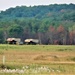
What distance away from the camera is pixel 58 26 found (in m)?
151

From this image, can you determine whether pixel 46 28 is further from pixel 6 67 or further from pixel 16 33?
pixel 6 67

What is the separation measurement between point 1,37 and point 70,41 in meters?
22.2

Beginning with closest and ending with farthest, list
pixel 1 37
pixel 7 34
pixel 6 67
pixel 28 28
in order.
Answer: pixel 6 67 < pixel 1 37 < pixel 7 34 < pixel 28 28

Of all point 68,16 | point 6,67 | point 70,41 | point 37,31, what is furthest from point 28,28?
point 6,67

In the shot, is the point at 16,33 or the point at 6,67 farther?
the point at 16,33

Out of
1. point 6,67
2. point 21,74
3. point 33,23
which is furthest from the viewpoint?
point 33,23

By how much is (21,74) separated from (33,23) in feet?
447

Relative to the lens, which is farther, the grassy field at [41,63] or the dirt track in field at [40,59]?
the dirt track in field at [40,59]

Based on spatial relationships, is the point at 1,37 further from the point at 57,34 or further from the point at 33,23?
the point at 33,23

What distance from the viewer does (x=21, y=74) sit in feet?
79.3

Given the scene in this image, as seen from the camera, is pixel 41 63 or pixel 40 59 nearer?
pixel 41 63

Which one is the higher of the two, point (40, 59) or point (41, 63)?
point (41, 63)

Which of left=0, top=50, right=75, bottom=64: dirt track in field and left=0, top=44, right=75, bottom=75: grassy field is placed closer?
left=0, top=44, right=75, bottom=75: grassy field

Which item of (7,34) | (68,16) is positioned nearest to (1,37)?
(7,34)
